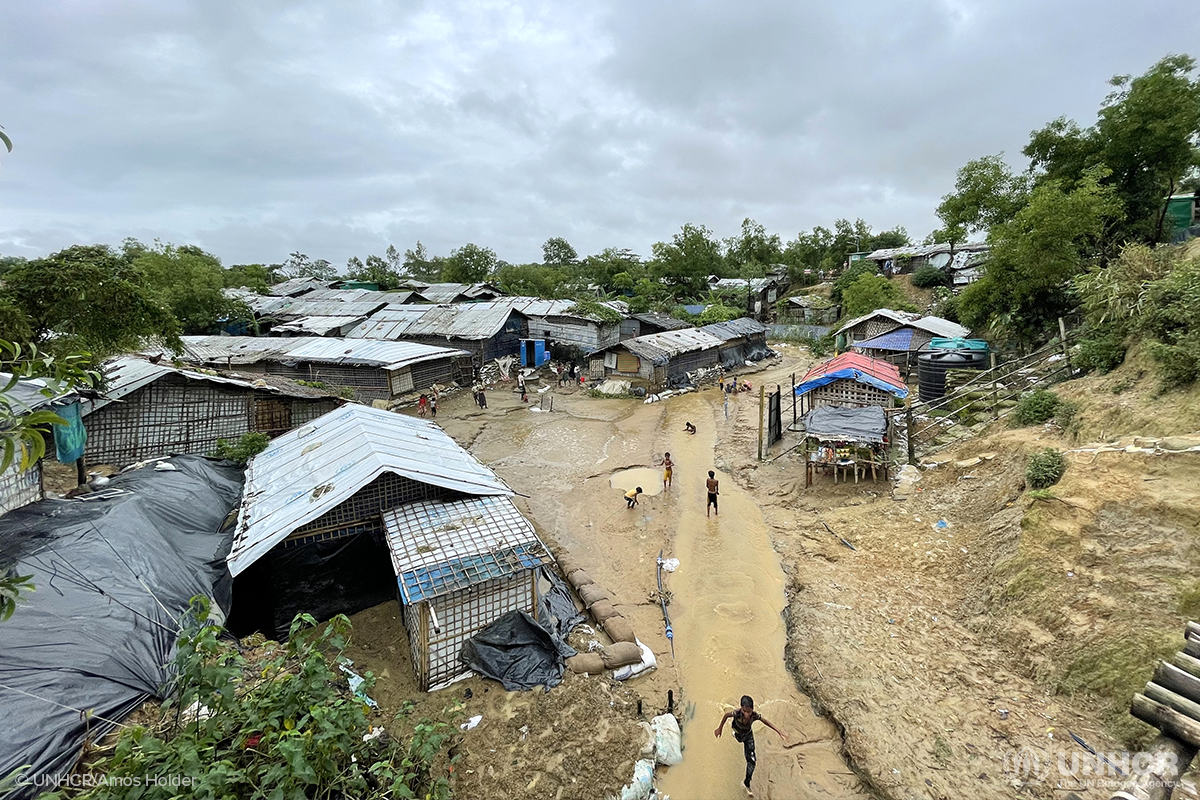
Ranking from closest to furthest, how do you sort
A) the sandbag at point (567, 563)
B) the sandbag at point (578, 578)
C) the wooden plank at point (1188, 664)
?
the wooden plank at point (1188, 664)
the sandbag at point (578, 578)
the sandbag at point (567, 563)

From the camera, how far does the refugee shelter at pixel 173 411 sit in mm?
14852

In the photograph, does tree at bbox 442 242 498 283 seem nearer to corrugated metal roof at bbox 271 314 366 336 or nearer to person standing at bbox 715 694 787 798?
corrugated metal roof at bbox 271 314 366 336

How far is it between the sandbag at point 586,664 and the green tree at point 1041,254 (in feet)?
70.9

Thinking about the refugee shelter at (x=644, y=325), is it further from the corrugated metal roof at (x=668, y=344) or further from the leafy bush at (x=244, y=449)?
the leafy bush at (x=244, y=449)

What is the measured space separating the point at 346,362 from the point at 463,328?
940 centimetres

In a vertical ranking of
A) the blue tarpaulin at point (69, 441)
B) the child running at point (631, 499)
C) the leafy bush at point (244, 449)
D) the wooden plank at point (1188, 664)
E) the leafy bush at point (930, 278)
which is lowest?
the child running at point (631, 499)

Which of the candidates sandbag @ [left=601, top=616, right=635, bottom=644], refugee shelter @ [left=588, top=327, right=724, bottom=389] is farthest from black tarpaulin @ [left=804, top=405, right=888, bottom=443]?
refugee shelter @ [left=588, top=327, right=724, bottom=389]

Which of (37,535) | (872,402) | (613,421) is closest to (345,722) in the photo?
(37,535)

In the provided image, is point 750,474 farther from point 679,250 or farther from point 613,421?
point 679,250

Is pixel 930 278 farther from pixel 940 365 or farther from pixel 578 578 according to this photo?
pixel 578 578

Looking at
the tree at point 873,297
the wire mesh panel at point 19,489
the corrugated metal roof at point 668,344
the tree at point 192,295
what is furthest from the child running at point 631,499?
the tree at point 192,295

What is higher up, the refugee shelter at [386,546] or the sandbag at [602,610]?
the refugee shelter at [386,546]

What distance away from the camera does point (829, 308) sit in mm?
49156

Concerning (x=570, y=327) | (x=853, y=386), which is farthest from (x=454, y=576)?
(x=570, y=327)
